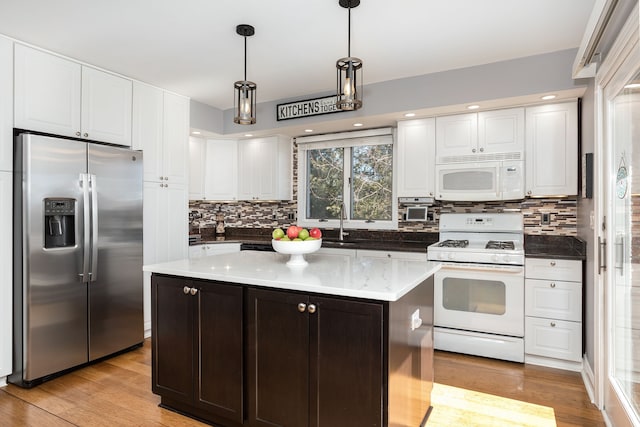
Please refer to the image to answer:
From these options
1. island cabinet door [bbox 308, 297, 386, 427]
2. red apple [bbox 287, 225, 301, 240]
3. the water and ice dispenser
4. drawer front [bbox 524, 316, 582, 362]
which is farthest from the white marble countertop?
drawer front [bbox 524, 316, 582, 362]

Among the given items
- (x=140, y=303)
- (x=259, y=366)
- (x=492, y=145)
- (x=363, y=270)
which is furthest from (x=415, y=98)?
(x=140, y=303)

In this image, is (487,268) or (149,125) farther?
(149,125)

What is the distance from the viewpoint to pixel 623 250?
2094mm

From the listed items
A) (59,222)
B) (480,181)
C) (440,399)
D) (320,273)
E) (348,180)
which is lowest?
(440,399)

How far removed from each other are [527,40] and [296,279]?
2516 millimetres

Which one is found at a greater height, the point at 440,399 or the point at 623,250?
the point at 623,250

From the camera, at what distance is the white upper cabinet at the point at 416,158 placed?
3.87 meters

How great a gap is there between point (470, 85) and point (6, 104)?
364 cm

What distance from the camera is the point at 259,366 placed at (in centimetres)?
202

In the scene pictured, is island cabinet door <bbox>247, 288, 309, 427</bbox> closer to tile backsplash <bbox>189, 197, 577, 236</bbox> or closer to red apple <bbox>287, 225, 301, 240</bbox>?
red apple <bbox>287, 225, 301, 240</bbox>

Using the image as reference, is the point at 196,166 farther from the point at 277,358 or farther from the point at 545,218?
the point at 545,218

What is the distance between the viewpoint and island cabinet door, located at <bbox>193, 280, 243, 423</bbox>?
2.08m

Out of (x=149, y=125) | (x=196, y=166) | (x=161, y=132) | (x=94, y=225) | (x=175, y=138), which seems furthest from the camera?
(x=196, y=166)

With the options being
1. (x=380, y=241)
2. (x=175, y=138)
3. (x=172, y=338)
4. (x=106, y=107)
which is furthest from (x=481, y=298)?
(x=106, y=107)
